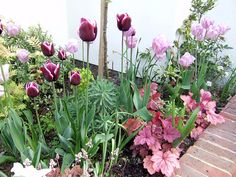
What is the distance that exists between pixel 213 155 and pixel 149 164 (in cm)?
46

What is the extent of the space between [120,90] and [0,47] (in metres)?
0.83

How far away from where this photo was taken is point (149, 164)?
184 centimetres

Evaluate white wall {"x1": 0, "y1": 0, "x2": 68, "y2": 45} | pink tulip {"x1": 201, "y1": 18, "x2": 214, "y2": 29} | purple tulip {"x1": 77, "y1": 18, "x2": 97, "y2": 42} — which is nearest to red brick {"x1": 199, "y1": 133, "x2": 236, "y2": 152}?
pink tulip {"x1": 201, "y1": 18, "x2": 214, "y2": 29}

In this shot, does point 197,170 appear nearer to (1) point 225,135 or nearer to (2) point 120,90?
(1) point 225,135

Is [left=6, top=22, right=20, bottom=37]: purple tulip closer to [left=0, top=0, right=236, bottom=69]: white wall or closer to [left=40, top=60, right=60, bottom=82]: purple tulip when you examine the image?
[left=0, top=0, right=236, bottom=69]: white wall

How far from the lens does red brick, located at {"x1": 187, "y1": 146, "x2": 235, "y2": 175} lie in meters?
1.90

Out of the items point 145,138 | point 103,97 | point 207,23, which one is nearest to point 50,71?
point 103,97

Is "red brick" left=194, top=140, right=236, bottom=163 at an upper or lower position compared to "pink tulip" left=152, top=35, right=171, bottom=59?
lower

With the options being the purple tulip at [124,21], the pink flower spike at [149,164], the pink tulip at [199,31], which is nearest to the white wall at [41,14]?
the purple tulip at [124,21]

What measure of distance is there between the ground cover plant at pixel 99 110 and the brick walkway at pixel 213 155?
3.2 inches

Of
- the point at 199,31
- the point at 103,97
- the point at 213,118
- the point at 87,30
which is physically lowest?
the point at 213,118

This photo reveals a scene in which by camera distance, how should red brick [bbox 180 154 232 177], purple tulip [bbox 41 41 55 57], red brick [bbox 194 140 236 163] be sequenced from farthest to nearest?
red brick [bbox 194 140 236 163], red brick [bbox 180 154 232 177], purple tulip [bbox 41 41 55 57]

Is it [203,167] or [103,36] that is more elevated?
[103,36]

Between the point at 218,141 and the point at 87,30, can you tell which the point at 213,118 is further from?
the point at 87,30
